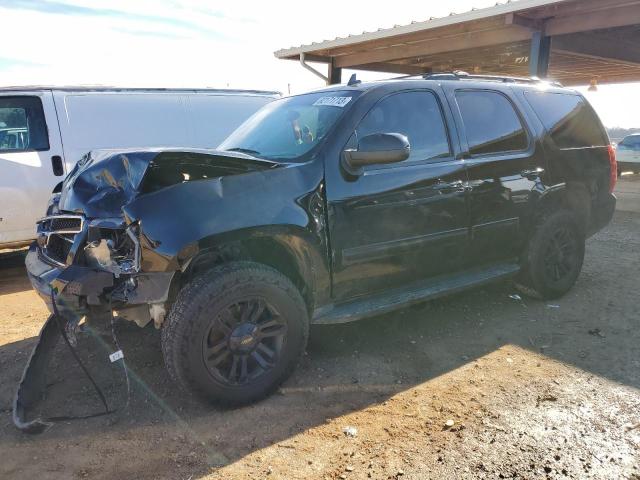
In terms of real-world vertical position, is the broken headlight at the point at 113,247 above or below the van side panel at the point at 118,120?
below

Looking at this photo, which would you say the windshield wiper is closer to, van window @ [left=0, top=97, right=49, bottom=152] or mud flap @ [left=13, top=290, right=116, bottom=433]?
mud flap @ [left=13, top=290, right=116, bottom=433]

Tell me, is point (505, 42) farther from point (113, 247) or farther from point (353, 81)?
point (113, 247)

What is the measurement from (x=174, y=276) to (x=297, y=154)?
1.12 meters

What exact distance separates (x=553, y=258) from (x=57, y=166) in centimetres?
565

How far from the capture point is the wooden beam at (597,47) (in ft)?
32.3

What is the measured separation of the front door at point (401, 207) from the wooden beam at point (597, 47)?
7730 mm

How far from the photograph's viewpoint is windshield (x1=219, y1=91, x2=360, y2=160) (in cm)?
335

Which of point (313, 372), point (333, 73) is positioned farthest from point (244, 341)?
point (333, 73)

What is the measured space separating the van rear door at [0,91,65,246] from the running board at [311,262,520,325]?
14.7ft

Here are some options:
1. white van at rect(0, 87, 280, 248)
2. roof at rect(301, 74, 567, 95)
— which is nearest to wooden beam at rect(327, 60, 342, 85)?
white van at rect(0, 87, 280, 248)

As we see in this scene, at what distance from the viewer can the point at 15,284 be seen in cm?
572

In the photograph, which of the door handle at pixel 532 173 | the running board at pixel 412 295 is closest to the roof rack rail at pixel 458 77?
the door handle at pixel 532 173

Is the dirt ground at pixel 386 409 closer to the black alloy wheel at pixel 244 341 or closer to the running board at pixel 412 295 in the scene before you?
the black alloy wheel at pixel 244 341

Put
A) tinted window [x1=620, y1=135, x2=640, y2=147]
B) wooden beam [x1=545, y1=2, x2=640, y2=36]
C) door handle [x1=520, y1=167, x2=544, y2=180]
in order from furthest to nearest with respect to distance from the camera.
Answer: tinted window [x1=620, y1=135, x2=640, y2=147] → wooden beam [x1=545, y1=2, x2=640, y2=36] → door handle [x1=520, y1=167, x2=544, y2=180]
